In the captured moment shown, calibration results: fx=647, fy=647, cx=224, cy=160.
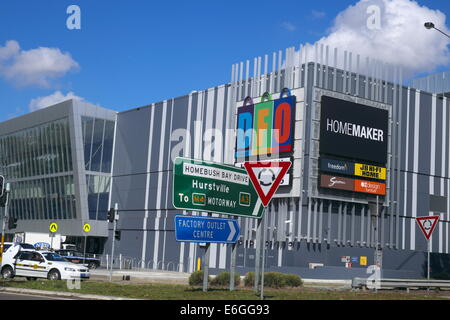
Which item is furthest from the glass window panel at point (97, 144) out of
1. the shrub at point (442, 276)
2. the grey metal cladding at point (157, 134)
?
the shrub at point (442, 276)

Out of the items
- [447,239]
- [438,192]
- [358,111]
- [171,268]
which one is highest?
[358,111]

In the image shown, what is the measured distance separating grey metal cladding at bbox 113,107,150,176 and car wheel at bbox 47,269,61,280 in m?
30.4

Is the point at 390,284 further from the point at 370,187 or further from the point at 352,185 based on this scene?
the point at 370,187

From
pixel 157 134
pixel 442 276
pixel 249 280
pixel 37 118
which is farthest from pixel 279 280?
pixel 37 118

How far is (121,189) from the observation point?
2478 inches

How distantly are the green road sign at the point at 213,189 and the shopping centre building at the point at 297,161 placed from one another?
17.9 meters

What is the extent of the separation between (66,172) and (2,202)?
36846mm

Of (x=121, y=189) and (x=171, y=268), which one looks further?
(x=121, y=189)

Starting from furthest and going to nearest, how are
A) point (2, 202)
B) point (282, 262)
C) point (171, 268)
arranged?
point (171, 268), point (282, 262), point (2, 202)

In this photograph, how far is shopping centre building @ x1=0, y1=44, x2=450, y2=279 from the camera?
44281mm

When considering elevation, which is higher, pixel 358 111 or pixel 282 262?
pixel 358 111

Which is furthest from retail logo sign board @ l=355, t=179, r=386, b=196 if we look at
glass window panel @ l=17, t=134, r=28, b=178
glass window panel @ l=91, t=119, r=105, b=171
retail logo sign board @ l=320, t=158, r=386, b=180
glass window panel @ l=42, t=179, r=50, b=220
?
glass window panel @ l=17, t=134, r=28, b=178
